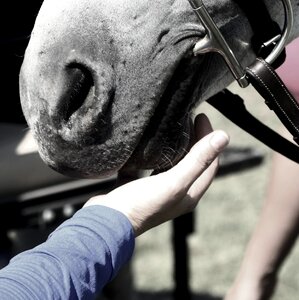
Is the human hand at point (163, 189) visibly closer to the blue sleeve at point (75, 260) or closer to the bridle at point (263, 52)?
the blue sleeve at point (75, 260)

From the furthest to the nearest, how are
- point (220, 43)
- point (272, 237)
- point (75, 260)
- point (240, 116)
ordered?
point (272, 237), point (240, 116), point (220, 43), point (75, 260)

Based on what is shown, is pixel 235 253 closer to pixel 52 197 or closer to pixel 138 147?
pixel 52 197

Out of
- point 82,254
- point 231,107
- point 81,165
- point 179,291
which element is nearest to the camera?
point 82,254

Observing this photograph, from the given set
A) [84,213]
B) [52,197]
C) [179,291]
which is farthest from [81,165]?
[179,291]

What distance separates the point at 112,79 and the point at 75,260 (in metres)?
0.27

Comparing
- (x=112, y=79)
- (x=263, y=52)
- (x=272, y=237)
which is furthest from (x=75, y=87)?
(x=272, y=237)

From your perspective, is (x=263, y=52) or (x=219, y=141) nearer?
(x=219, y=141)

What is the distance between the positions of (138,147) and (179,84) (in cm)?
12

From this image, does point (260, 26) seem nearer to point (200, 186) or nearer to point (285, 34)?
point (285, 34)

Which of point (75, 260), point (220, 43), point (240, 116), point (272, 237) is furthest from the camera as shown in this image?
point (272, 237)

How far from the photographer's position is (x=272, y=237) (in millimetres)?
2332

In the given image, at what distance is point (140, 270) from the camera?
374cm

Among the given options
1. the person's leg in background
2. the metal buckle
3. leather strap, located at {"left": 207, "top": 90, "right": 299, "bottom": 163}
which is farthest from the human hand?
the person's leg in background

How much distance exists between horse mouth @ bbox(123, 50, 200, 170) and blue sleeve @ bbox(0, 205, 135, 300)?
131 mm
